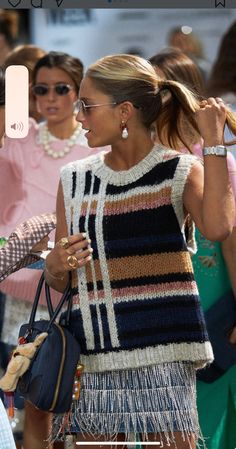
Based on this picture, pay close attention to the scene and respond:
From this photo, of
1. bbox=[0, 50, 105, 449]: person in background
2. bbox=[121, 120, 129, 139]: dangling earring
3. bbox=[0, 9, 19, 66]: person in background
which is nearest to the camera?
bbox=[121, 120, 129, 139]: dangling earring

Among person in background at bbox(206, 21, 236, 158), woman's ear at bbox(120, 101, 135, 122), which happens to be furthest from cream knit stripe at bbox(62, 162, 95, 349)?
person in background at bbox(206, 21, 236, 158)

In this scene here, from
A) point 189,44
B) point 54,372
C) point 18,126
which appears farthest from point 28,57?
point 54,372

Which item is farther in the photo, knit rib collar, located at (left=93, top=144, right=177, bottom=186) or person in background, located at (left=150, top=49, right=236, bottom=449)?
person in background, located at (left=150, top=49, right=236, bottom=449)

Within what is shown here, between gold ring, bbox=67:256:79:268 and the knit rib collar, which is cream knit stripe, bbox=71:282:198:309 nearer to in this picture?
gold ring, bbox=67:256:79:268

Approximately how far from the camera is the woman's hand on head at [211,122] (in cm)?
366

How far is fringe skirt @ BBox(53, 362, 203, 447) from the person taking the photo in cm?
371

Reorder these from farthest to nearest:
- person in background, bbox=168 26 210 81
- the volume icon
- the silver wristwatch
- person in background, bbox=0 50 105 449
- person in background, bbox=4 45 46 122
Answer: person in background, bbox=4 45 46 122, person in background, bbox=168 26 210 81, person in background, bbox=0 50 105 449, the volume icon, the silver wristwatch

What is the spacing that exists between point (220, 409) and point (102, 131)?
122 cm

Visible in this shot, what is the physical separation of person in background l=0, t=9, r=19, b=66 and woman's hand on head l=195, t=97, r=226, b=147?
1.83 meters

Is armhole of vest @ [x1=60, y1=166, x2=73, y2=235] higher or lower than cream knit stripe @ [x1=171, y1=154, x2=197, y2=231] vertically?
lower

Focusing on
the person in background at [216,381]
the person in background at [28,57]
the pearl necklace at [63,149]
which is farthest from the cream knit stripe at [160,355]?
the person in background at [28,57]

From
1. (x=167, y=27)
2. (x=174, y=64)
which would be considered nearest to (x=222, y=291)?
(x=174, y=64)

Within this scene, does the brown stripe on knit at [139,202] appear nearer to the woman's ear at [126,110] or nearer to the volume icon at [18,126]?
the woman's ear at [126,110]

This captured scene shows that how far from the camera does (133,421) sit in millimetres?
3725
